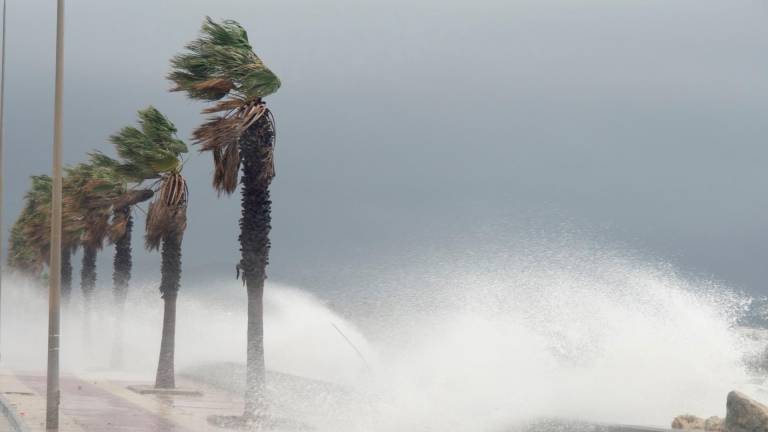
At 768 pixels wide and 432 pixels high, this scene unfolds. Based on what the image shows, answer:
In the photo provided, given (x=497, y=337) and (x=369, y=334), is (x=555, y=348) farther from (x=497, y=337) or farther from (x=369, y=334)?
(x=369, y=334)

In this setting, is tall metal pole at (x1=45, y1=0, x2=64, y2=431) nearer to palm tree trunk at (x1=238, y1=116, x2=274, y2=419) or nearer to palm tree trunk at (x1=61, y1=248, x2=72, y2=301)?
palm tree trunk at (x1=238, y1=116, x2=274, y2=419)

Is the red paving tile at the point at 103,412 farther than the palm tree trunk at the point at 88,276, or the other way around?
the palm tree trunk at the point at 88,276

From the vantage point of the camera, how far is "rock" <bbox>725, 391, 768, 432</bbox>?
12766mm

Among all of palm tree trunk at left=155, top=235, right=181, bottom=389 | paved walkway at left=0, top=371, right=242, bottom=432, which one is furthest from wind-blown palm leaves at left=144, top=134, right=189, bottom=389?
paved walkway at left=0, top=371, right=242, bottom=432

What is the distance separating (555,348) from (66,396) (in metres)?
10.4

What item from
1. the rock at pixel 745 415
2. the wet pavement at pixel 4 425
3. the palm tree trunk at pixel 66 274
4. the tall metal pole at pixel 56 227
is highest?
the palm tree trunk at pixel 66 274

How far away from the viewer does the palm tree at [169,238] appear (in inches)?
1046

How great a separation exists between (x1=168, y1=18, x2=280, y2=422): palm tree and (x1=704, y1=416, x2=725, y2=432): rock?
862 cm

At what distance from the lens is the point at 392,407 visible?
64.0 ft

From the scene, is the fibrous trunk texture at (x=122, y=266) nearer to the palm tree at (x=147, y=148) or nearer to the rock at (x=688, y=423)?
the palm tree at (x=147, y=148)

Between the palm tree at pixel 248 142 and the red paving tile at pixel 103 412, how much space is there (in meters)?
2.13

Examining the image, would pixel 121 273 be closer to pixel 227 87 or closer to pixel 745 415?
pixel 227 87

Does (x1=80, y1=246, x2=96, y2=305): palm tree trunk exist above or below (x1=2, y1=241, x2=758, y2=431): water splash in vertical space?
above

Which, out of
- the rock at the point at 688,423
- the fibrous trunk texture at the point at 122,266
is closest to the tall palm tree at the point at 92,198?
the fibrous trunk texture at the point at 122,266
